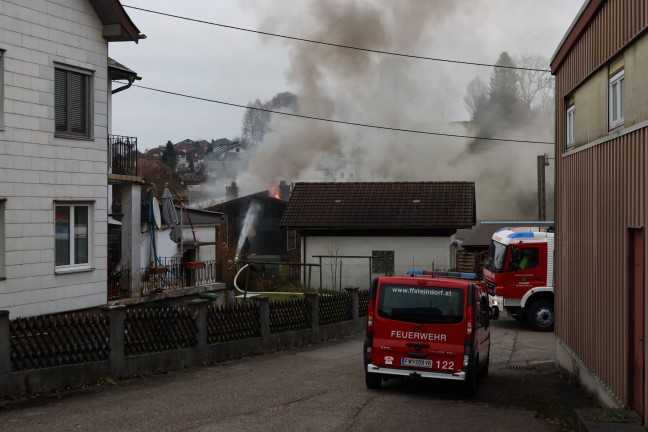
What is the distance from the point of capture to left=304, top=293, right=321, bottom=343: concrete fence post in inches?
756

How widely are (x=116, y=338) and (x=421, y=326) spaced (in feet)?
15.3

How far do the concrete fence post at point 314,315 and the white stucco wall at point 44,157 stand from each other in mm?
5028

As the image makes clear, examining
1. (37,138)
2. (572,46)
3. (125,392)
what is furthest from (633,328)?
(37,138)

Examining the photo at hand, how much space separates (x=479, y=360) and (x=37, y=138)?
366 inches

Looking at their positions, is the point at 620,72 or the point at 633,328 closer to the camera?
the point at 633,328

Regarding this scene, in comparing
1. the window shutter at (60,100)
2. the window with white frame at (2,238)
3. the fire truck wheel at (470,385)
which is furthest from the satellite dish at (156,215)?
the fire truck wheel at (470,385)

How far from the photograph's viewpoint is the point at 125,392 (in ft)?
36.7

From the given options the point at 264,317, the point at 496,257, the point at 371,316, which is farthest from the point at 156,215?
the point at 371,316

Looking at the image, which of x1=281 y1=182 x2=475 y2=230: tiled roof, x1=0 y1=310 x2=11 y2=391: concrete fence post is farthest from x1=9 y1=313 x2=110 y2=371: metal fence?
x1=281 y1=182 x2=475 y2=230: tiled roof

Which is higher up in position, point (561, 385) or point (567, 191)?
point (567, 191)

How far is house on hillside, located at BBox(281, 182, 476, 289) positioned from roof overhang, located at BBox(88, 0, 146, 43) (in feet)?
65.5

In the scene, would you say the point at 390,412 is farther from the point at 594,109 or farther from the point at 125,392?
the point at 594,109

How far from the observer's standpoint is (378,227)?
37.6 meters

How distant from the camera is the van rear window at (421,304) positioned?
38.0 feet
